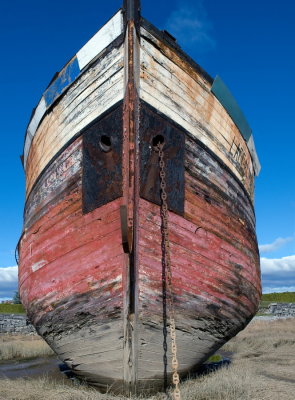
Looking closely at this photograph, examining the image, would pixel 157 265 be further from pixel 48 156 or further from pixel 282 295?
pixel 282 295

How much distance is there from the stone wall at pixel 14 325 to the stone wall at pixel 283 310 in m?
14.5

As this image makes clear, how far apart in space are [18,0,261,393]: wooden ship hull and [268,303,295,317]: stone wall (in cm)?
2003

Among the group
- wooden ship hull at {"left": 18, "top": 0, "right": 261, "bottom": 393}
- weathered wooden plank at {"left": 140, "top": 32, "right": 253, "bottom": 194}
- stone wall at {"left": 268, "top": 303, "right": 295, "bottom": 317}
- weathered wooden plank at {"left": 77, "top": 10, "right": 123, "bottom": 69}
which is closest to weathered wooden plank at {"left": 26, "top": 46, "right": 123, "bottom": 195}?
wooden ship hull at {"left": 18, "top": 0, "right": 261, "bottom": 393}

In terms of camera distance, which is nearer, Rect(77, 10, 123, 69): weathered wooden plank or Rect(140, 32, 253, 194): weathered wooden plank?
Rect(140, 32, 253, 194): weathered wooden plank

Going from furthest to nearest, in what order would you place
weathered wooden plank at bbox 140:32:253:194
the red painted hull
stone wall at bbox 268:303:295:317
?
stone wall at bbox 268:303:295:317
weathered wooden plank at bbox 140:32:253:194
the red painted hull

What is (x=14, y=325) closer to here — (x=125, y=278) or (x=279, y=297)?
(x=125, y=278)

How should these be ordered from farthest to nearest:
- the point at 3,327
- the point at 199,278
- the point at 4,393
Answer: the point at 3,327 < the point at 4,393 < the point at 199,278

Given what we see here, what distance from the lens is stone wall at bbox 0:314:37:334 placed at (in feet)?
62.4

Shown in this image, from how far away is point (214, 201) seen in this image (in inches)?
187

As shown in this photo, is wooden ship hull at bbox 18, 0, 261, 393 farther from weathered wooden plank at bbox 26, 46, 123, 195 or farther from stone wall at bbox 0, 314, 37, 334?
stone wall at bbox 0, 314, 37, 334

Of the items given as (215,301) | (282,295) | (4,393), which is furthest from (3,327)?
(282,295)

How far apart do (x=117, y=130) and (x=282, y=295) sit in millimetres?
31542

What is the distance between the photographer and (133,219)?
12.5ft

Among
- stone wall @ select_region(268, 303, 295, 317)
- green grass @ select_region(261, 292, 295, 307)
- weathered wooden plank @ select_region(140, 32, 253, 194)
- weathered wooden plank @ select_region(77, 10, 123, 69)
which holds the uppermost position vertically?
weathered wooden plank @ select_region(77, 10, 123, 69)
